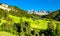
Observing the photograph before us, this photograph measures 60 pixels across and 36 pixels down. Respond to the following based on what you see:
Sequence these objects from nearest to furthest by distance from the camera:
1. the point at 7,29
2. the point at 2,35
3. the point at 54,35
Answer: the point at 2,35
the point at 7,29
the point at 54,35

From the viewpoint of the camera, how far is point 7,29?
78438mm

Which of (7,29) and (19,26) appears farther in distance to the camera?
(19,26)

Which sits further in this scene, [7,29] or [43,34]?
[43,34]

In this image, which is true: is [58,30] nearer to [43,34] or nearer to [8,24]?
[43,34]

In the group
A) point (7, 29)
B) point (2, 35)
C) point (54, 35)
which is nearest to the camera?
point (2, 35)

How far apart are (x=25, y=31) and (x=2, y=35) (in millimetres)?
18066

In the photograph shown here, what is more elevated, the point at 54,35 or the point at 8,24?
the point at 8,24

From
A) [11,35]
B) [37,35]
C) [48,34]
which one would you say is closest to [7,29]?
[11,35]

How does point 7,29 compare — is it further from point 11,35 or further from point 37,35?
point 37,35

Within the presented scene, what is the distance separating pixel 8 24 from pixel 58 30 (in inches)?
816

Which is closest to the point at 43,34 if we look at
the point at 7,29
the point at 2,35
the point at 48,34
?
the point at 48,34

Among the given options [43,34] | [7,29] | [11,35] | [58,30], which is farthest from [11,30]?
[58,30]

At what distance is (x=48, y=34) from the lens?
282 feet

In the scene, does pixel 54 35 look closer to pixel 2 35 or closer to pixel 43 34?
pixel 43 34
